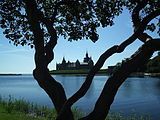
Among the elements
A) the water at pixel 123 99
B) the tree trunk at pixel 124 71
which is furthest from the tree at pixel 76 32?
the water at pixel 123 99

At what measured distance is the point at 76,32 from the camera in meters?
13.0

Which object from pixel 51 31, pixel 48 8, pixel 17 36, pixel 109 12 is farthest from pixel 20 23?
pixel 109 12

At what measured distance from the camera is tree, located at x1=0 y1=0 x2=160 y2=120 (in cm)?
995

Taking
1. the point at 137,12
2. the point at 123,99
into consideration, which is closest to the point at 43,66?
the point at 137,12

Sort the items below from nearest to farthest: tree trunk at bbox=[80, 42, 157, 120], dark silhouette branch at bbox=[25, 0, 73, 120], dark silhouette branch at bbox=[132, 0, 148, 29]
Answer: tree trunk at bbox=[80, 42, 157, 120] < dark silhouette branch at bbox=[132, 0, 148, 29] < dark silhouette branch at bbox=[25, 0, 73, 120]

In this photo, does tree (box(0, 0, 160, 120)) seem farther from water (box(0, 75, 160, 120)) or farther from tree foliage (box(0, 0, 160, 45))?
water (box(0, 75, 160, 120))

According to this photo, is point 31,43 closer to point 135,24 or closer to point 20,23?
point 20,23

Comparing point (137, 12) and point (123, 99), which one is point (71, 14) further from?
point (123, 99)

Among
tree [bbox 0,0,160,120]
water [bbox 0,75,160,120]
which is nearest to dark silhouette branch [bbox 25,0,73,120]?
tree [bbox 0,0,160,120]

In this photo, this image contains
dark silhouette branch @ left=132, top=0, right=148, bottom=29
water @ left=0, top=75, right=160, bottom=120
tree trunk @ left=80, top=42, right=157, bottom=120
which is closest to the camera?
tree trunk @ left=80, top=42, right=157, bottom=120

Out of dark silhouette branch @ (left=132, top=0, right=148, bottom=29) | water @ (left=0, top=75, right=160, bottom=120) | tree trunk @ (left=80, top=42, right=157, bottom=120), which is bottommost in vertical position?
water @ (left=0, top=75, right=160, bottom=120)

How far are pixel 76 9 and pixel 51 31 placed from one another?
4.78ft

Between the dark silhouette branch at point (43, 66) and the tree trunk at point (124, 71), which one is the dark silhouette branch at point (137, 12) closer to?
the tree trunk at point (124, 71)

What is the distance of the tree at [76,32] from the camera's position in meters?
9.95
